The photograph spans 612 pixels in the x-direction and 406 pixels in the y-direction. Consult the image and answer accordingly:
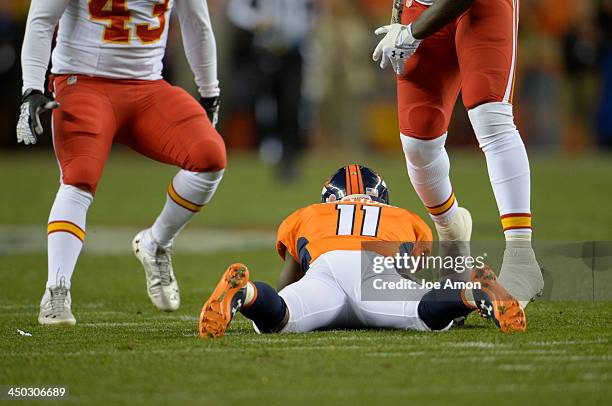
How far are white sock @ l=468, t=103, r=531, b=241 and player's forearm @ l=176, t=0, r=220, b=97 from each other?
170 cm

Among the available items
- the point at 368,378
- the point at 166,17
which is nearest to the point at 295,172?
the point at 166,17

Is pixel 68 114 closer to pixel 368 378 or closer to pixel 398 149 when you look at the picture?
pixel 368 378

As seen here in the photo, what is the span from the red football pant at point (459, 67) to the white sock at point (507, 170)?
3.0 inches

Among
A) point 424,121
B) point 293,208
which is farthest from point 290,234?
point 293,208

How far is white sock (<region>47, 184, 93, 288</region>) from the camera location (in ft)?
16.2

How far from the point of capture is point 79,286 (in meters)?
6.59

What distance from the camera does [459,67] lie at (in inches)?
193

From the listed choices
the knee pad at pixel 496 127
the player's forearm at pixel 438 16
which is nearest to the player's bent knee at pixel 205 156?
the player's forearm at pixel 438 16

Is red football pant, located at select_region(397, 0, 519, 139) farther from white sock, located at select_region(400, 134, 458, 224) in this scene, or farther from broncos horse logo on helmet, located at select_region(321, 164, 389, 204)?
broncos horse logo on helmet, located at select_region(321, 164, 389, 204)

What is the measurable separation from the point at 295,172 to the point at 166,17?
9.30 metres

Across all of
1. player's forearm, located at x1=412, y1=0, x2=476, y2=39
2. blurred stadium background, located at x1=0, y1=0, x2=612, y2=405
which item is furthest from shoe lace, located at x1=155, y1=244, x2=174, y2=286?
player's forearm, located at x1=412, y1=0, x2=476, y2=39

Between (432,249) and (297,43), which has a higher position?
(297,43)

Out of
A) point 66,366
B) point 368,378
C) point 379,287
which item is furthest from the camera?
point 379,287

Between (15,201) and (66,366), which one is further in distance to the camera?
(15,201)
